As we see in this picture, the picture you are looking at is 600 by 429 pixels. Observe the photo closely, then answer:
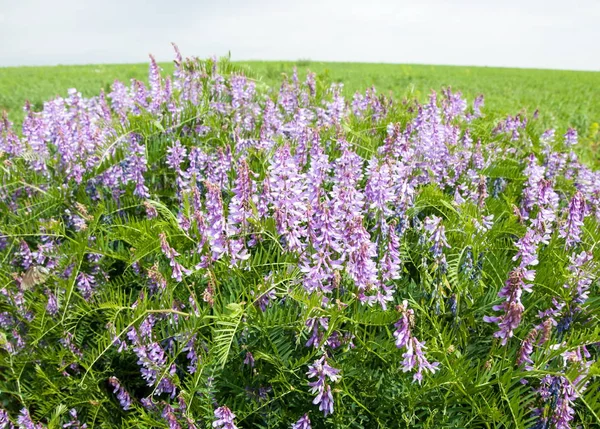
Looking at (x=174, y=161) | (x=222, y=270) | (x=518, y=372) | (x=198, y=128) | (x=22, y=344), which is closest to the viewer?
(x=518, y=372)

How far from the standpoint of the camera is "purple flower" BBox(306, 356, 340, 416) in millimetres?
1567

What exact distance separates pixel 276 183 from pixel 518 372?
113 centimetres

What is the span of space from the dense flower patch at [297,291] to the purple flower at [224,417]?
1 centimetres

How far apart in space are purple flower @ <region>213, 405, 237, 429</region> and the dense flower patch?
11 millimetres

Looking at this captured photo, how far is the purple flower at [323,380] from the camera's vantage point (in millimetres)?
1567

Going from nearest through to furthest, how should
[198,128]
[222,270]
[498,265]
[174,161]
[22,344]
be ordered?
1. [222,270]
2. [498,265]
3. [22,344]
4. [174,161]
5. [198,128]

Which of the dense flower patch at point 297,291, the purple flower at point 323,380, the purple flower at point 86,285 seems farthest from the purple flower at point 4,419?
the purple flower at point 323,380

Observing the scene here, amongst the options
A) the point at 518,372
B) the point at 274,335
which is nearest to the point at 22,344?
the point at 274,335

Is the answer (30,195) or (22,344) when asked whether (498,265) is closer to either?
(22,344)

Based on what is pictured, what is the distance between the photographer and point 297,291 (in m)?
1.72

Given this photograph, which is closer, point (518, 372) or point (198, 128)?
point (518, 372)

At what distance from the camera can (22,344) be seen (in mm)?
2498

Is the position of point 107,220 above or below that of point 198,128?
below

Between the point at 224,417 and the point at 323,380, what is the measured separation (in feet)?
1.13
